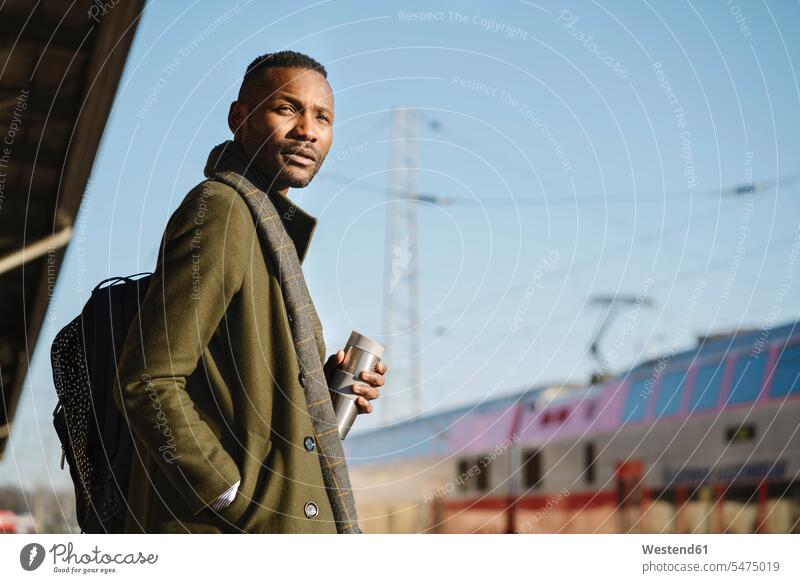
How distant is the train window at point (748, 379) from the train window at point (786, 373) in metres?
0.13

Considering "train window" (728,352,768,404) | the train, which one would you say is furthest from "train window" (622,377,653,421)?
"train window" (728,352,768,404)

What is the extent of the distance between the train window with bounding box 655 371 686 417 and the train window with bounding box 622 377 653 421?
4.9 inches

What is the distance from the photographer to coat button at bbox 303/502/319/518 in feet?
8.34

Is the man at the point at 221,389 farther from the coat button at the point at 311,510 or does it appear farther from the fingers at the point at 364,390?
the fingers at the point at 364,390

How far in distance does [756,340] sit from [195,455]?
6699mm

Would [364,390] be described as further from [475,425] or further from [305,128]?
[475,425]

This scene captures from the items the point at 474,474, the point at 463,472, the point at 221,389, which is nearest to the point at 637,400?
the point at 474,474

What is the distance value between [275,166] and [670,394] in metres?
→ 6.67

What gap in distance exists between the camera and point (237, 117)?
283cm

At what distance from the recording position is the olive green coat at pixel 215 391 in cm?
247
